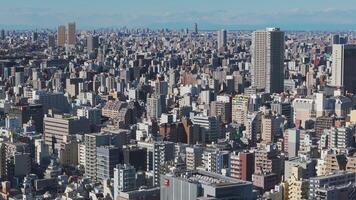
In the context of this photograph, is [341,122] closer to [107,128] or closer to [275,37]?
[107,128]

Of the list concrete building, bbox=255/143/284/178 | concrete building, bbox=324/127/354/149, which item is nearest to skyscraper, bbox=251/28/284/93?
concrete building, bbox=324/127/354/149

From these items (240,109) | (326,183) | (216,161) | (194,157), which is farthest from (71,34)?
(326,183)

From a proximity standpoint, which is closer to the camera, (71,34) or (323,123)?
(323,123)

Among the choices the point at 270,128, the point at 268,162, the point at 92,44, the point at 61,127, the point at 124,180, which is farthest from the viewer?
the point at 92,44

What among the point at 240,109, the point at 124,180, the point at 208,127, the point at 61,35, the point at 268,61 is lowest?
the point at 124,180

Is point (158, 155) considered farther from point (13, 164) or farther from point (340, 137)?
point (340, 137)

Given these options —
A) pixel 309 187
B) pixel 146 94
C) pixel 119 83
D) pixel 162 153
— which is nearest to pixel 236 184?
pixel 309 187
